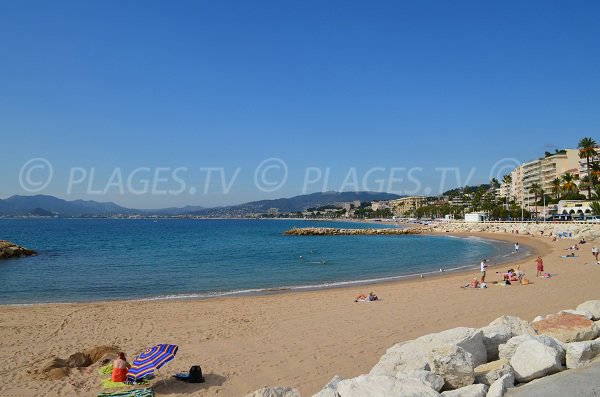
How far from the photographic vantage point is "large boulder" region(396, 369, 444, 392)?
5.39 metres

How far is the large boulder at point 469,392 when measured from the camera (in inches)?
200

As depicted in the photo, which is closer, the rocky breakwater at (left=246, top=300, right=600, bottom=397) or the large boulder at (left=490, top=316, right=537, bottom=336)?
the rocky breakwater at (left=246, top=300, right=600, bottom=397)

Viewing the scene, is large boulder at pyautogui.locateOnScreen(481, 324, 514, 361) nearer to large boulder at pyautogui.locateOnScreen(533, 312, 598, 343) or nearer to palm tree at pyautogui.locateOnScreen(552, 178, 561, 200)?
large boulder at pyautogui.locateOnScreen(533, 312, 598, 343)

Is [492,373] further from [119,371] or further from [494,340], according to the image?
[119,371]

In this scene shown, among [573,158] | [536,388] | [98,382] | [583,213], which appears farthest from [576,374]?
[573,158]

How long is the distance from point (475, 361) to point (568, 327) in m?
2.05

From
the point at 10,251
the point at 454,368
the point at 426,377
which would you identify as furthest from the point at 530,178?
the point at 426,377

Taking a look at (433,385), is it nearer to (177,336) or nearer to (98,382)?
(98,382)

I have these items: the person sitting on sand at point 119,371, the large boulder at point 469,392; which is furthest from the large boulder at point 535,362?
the person sitting on sand at point 119,371

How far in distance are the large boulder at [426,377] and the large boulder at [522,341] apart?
1.62m

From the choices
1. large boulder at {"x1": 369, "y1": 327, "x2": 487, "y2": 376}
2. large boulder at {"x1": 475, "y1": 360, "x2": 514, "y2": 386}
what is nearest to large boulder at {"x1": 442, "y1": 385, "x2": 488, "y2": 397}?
large boulder at {"x1": 475, "y1": 360, "x2": 514, "y2": 386}

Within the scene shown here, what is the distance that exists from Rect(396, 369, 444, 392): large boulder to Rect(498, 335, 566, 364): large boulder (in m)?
1.62

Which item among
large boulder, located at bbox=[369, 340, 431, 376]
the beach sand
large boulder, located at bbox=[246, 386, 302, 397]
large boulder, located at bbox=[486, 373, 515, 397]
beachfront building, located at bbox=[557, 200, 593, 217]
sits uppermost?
beachfront building, located at bbox=[557, 200, 593, 217]

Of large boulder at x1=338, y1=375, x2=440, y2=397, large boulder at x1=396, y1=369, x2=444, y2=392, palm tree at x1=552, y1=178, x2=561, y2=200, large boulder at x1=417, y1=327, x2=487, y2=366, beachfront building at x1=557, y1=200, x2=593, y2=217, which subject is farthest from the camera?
palm tree at x1=552, y1=178, x2=561, y2=200
